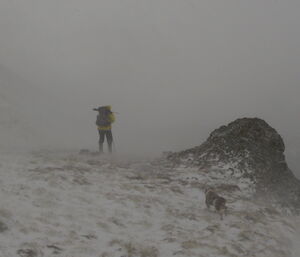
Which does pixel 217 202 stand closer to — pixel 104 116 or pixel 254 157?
pixel 254 157

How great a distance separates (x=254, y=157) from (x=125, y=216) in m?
8.08

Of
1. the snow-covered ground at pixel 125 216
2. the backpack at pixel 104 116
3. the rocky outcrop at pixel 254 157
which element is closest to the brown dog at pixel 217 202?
the snow-covered ground at pixel 125 216

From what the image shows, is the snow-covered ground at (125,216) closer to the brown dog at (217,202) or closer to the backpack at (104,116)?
the brown dog at (217,202)

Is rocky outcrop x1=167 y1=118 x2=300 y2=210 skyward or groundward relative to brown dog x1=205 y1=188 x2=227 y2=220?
skyward

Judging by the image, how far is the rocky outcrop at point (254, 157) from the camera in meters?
16.0

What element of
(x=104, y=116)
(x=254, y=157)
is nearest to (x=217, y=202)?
(x=254, y=157)

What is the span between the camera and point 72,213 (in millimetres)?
10961

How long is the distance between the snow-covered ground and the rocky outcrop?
821mm

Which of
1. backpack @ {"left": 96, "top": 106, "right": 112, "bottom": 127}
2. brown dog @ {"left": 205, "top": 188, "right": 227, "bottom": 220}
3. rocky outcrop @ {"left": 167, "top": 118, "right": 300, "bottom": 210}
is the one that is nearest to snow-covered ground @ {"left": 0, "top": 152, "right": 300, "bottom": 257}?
brown dog @ {"left": 205, "top": 188, "right": 227, "bottom": 220}

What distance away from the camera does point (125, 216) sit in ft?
37.7

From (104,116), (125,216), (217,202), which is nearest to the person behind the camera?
(125,216)

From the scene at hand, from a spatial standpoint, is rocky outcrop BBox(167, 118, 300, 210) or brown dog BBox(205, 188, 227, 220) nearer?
brown dog BBox(205, 188, 227, 220)

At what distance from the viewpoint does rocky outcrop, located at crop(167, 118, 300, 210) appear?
632 inches

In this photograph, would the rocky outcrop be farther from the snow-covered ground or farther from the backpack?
the backpack
